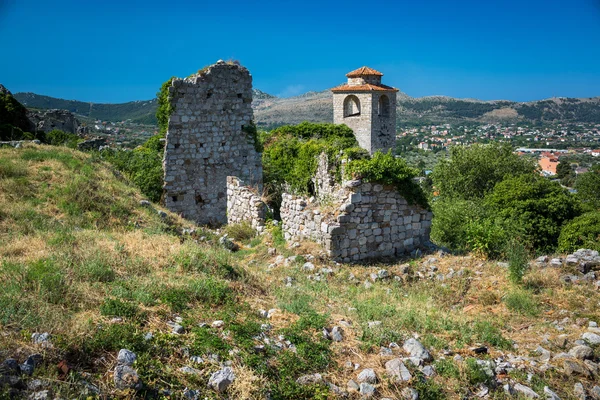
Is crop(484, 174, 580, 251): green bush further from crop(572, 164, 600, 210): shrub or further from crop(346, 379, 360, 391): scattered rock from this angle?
crop(572, 164, 600, 210): shrub

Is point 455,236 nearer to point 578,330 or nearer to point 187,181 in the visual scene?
point 578,330

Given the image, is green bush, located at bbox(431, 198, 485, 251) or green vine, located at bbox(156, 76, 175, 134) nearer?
green bush, located at bbox(431, 198, 485, 251)

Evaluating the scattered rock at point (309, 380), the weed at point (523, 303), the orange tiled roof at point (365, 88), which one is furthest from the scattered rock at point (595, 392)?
the orange tiled roof at point (365, 88)

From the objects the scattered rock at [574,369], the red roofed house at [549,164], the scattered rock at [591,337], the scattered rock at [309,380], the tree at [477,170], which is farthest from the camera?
the red roofed house at [549,164]

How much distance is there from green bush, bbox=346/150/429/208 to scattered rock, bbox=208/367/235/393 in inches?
201

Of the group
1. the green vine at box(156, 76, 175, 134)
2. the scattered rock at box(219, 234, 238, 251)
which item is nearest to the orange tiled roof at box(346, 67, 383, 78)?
the green vine at box(156, 76, 175, 134)

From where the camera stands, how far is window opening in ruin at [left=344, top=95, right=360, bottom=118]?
119ft

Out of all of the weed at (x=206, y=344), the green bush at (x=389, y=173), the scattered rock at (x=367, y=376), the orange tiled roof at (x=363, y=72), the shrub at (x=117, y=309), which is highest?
the orange tiled roof at (x=363, y=72)

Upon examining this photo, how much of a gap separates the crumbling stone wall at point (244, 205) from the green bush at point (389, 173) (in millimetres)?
2596

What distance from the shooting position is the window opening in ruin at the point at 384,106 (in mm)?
36062

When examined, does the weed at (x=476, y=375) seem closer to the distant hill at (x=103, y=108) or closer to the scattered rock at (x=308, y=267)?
the scattered rock at (x=308, y=267)

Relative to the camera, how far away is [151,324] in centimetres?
439

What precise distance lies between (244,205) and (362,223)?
12.0 ft

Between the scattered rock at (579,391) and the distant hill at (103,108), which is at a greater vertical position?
the distant hill at (103,108)
